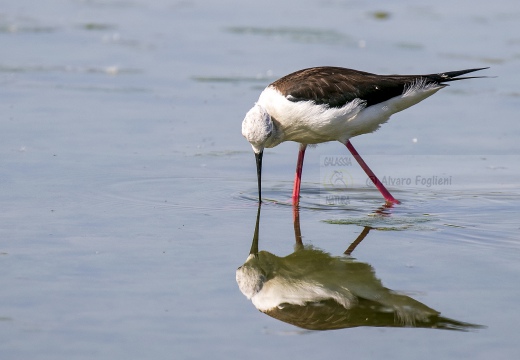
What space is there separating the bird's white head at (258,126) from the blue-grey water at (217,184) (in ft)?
1.75

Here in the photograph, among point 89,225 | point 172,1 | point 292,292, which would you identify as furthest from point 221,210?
point 172,1

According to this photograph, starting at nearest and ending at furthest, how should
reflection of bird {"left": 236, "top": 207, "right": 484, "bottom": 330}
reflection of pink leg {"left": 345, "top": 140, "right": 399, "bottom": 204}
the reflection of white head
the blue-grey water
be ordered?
the blue-grey water → reflection of bird {"left": 236, "top": 207, "right": 484, "bottom": 330} → the reflection of white head → reflection of pink leg {"left": 345, "top": 140, "right": 399, "bottom": 204}

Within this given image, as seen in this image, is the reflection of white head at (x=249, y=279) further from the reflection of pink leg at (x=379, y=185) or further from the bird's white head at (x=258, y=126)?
the reflection of pink leg at (x=379, y=185)

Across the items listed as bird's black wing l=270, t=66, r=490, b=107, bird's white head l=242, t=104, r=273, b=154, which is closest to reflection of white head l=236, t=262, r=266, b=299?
bird's white head l=242, t=104, r=273, b=154

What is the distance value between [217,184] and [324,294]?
2.93 m

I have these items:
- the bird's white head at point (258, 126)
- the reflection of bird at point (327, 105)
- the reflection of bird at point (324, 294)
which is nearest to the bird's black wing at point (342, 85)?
the reflection of bird at point (327, 105)

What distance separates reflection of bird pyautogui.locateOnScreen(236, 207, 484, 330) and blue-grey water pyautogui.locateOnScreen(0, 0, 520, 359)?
0.33 ft

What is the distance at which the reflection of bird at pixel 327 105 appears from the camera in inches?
334

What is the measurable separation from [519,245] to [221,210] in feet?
8.41

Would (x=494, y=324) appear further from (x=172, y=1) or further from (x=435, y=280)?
(x=172, y=1)

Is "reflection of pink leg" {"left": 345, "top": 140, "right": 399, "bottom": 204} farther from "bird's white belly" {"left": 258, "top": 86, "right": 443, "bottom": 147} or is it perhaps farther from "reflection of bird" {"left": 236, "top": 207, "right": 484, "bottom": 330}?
"reflection of bird" {"left": 236, "top": 207, "right": 484, "bottom": 330}

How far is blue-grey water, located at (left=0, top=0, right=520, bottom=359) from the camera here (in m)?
Result: 5.42

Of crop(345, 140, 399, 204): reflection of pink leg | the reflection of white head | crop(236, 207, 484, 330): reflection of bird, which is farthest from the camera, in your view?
crop(345, 140, 399, 204): reflection of pink leg

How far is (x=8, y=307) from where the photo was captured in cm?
563
